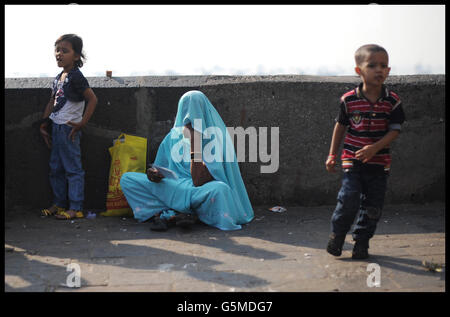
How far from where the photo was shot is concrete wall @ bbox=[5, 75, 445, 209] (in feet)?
17.1

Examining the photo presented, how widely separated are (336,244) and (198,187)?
1.51 m

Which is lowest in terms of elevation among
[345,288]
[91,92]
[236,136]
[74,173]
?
[345,288]

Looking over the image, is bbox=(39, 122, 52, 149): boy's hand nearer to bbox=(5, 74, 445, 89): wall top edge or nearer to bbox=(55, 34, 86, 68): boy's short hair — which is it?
bbox=(5, 74, 445, 89): wall top edge

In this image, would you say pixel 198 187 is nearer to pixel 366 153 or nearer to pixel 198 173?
pixel 198 173

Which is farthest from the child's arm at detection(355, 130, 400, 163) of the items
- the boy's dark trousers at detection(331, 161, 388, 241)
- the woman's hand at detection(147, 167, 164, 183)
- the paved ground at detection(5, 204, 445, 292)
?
the woman's hand at detection(147, 167, 164, 183)

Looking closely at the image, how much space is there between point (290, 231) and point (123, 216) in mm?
1660

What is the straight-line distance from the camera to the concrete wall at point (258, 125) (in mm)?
5203

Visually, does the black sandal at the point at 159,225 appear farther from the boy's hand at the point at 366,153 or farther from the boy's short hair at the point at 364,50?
the boy's short hair at the point at 364,50

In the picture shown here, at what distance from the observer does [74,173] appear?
5.06m

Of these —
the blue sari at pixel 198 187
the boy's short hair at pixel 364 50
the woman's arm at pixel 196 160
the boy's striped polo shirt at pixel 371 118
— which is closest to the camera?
the boy's short hair at pixel 364 50

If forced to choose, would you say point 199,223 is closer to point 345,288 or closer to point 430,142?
point 345,288

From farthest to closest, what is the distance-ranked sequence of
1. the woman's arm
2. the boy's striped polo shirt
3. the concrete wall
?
the concrete wall < the woman's arm < the boy's striped polo shirt

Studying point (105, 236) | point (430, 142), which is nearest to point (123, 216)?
point (105, 236)

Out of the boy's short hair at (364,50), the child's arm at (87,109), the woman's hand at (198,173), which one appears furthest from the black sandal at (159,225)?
the boy's short hair at (364,50)
